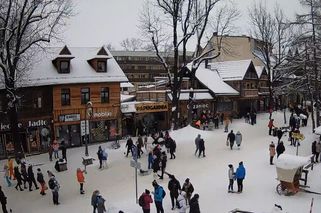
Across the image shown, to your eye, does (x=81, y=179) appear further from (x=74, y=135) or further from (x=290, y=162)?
(x=74, y=135)

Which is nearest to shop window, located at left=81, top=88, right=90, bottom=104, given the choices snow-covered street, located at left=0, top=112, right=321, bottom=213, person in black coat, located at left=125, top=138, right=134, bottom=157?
snow-covered street, located at left=0, top=112, right=321, bottom=213

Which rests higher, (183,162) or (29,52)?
(29,52)

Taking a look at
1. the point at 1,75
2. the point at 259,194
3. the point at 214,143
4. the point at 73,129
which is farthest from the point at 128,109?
the point at 259,194

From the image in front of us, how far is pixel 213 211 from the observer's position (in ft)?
38.3

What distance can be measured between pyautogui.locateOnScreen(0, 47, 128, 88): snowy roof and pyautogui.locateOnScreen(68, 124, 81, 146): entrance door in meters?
4.00

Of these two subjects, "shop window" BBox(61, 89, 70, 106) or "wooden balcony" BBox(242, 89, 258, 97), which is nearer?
"shop window" BBox(61, 89, 70, 106)

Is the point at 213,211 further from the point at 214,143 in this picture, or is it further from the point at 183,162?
the point at 214,143

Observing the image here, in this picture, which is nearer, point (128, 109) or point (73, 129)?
point (73, 129)

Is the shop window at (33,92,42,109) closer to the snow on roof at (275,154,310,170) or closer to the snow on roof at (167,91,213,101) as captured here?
the snow on roof at (167,91,213,101)

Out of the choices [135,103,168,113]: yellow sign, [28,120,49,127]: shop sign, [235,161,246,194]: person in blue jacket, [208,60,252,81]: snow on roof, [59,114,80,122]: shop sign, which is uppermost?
[208,60,252,81]: snow on roof

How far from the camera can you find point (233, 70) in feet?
132

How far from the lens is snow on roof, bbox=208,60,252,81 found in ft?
127

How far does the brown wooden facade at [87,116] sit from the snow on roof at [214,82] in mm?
13346

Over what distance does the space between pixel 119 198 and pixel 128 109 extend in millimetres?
14745
